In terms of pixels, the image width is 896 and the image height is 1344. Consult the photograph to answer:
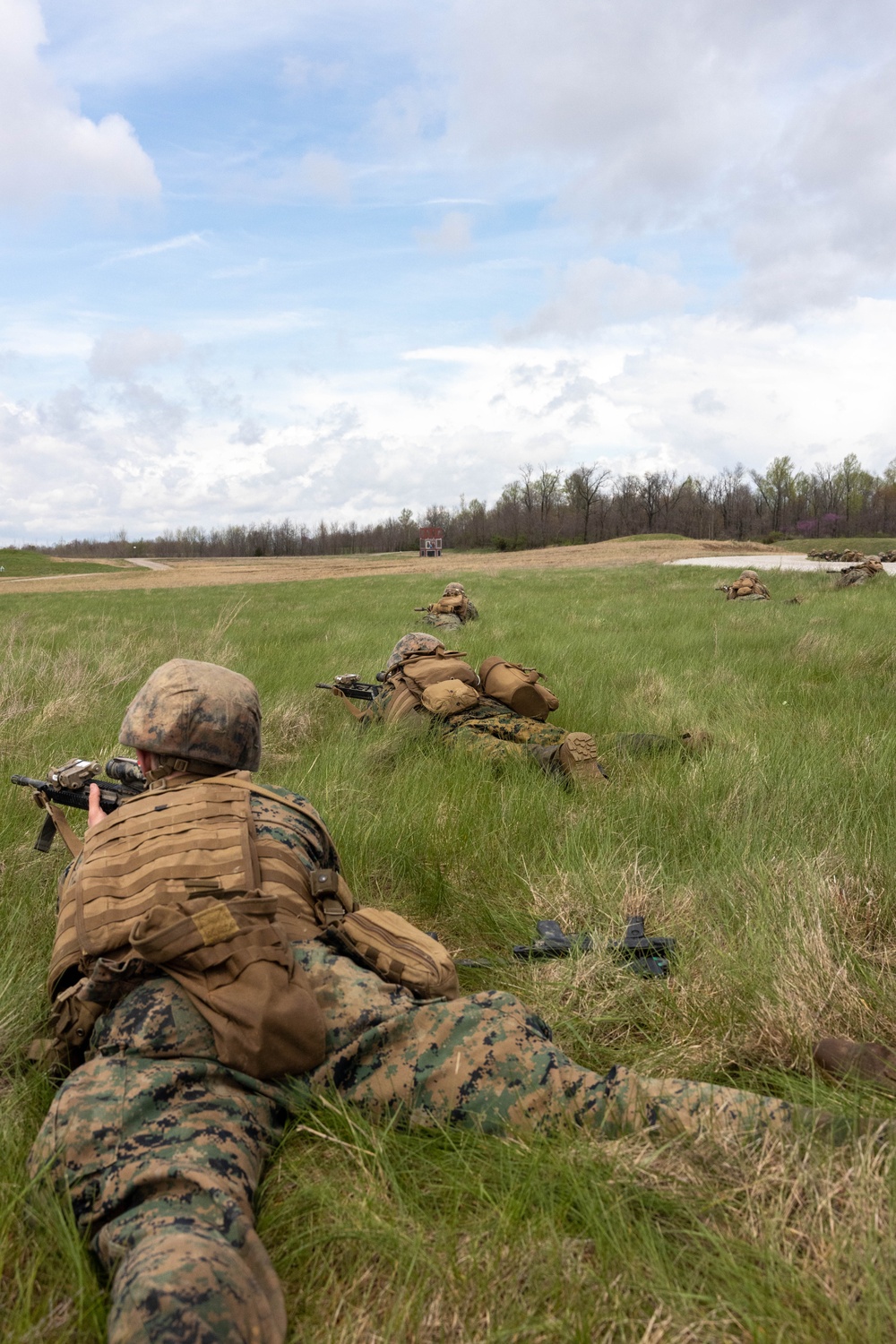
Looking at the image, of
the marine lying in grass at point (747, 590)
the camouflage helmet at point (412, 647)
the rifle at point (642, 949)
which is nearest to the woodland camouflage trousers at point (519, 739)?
the camouflage helmet at point (412, 647)

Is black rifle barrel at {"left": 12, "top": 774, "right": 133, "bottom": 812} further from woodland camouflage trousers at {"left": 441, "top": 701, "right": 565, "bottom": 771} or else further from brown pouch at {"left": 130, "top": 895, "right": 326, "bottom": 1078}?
woodland camouflage trousers at {"left": 441, "top": 701, "right": 565, "bottom": 771}

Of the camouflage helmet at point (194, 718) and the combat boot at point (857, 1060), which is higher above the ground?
the camouflage helmet at point (194, 718)

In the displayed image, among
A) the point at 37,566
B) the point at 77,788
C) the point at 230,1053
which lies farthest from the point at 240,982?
the point at 37,566

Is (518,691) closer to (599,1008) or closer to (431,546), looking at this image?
(599,1008)

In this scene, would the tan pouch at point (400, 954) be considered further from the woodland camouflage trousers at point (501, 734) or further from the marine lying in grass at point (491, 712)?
the woodland camouflage trousers at point (501, 734)

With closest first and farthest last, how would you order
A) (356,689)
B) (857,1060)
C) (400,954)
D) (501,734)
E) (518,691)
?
(857,1060) < (400,954) < (501,734) < (518,691) < (356,689)

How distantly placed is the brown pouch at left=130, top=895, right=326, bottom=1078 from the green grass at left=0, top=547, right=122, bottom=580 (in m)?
53.4

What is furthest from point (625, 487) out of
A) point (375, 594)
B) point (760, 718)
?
point (760, 718)

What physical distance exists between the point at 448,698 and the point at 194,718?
3477 millimetres

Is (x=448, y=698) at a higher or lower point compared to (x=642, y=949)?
higher

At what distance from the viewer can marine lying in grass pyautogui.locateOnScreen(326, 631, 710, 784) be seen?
17.8ft

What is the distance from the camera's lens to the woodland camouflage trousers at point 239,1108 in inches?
65.1

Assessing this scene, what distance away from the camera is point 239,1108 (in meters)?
2.18

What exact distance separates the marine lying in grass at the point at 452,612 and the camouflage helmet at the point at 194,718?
9483mm
